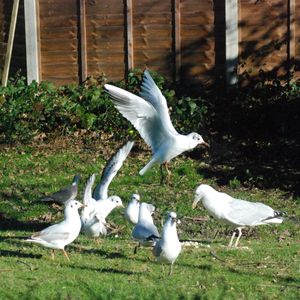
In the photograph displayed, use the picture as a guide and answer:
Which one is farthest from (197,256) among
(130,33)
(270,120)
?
(130,33)

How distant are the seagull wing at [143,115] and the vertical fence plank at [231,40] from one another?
4.84 metres

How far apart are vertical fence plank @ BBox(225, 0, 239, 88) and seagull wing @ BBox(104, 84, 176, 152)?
484cm

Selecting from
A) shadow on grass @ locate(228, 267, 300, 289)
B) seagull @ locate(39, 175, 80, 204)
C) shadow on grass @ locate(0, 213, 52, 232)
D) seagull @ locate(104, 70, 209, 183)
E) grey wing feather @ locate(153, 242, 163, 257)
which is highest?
seagull @ locate(104, 70, 209, 183)

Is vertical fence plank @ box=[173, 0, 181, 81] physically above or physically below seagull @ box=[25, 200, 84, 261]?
above

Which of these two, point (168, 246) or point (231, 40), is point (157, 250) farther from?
point (231, 40)

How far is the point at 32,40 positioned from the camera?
61.9ft

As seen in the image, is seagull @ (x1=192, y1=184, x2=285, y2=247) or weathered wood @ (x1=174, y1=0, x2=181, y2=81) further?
weathered wood @ (x1=174, y1=0, x2=181, y2=81)

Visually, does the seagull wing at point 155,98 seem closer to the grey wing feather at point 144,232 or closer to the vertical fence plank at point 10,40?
the grey wing feather at point 144,232

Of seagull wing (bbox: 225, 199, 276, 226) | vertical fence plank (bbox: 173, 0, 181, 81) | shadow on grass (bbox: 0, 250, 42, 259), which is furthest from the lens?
vertical fence plank (bbox: 173, 0, 181, 81)

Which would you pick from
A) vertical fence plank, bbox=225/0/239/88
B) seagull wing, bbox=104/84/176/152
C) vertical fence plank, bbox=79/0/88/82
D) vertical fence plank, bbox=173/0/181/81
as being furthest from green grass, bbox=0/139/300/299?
vertical fence plank, bbox=79/0/88/82

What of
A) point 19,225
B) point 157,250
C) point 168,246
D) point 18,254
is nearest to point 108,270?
point 157,250

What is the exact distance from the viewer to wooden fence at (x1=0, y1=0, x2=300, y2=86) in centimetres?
1800

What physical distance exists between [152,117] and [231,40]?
208 inches

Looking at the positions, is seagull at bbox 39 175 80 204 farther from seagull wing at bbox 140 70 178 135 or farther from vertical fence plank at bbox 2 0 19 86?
vertical fence plank at bbox 2 0 19 86
